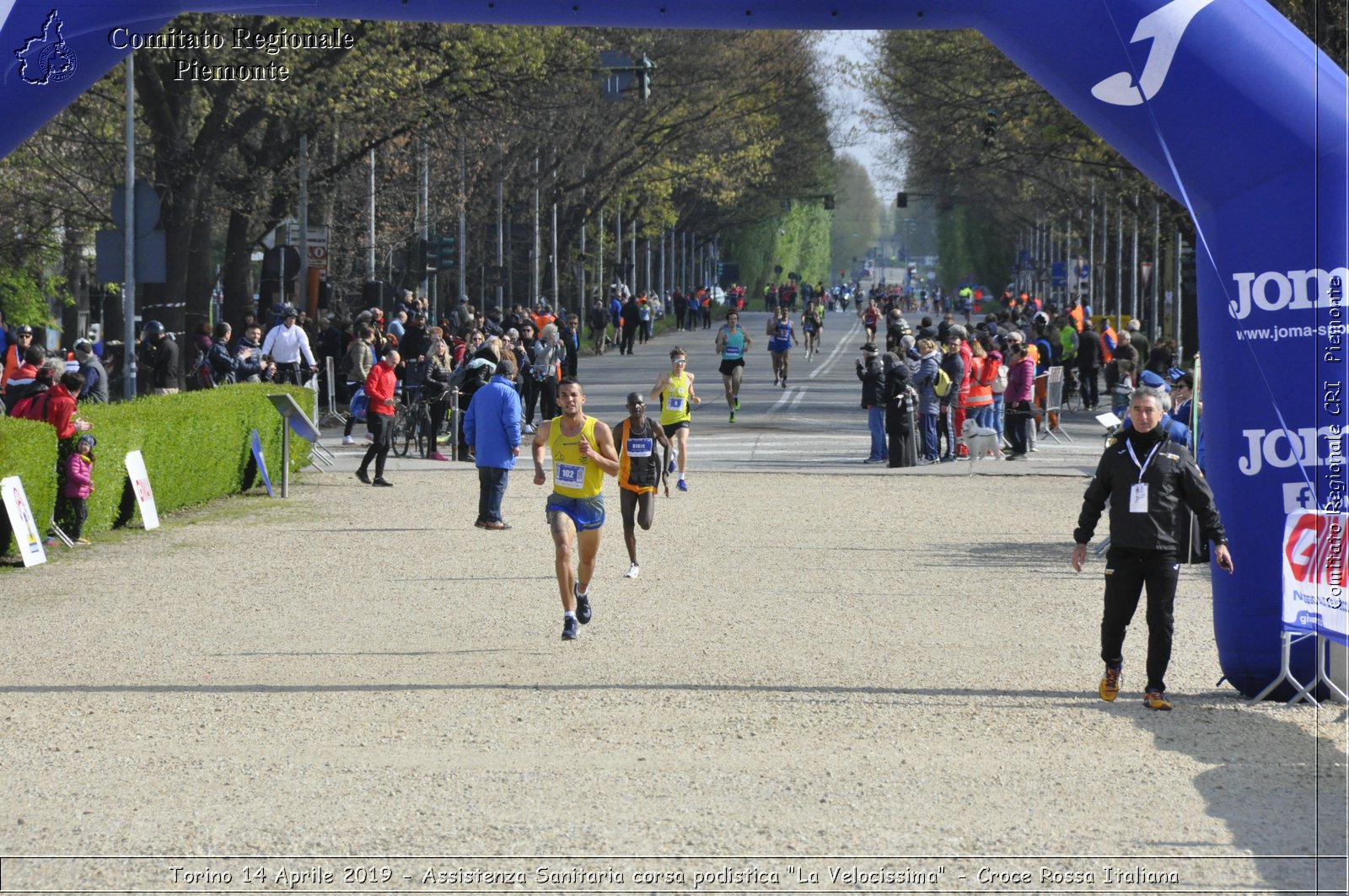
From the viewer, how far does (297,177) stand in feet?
118

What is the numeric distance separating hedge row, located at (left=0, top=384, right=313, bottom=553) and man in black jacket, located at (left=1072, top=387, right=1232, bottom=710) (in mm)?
9363

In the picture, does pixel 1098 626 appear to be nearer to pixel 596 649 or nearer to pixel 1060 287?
pixel 596 649

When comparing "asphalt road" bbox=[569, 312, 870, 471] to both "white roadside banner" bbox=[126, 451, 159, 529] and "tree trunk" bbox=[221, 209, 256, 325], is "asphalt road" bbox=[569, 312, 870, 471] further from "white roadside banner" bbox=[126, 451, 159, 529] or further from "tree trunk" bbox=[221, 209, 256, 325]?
"white roadside banner" bbox=[126, 451, 159, 529]

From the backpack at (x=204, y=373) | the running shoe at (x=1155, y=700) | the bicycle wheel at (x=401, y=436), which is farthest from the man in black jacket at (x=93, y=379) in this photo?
the running shoe at (x=1155, y=700)

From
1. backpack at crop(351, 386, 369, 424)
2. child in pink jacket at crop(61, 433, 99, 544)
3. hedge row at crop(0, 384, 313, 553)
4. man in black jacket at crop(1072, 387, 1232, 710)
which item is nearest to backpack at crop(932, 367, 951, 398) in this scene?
backpack at crop(351, 386, 369, 424)

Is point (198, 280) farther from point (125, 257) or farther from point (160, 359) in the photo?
point (125, 257)

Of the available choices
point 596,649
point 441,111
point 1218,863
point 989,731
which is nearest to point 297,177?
point 441,111

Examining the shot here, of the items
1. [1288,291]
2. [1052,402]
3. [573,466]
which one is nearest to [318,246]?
[1052,402]

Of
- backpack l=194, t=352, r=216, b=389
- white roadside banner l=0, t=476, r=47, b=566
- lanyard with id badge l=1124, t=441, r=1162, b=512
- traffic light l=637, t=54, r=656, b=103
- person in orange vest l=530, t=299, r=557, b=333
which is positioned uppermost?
traffic light l=637, t=54, r=656, b=103

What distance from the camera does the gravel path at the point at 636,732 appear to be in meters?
7.27

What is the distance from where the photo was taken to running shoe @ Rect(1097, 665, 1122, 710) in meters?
10.4

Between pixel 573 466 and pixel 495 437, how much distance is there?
6.04m

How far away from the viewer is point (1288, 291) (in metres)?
10.0

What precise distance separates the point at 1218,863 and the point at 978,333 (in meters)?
24.1
